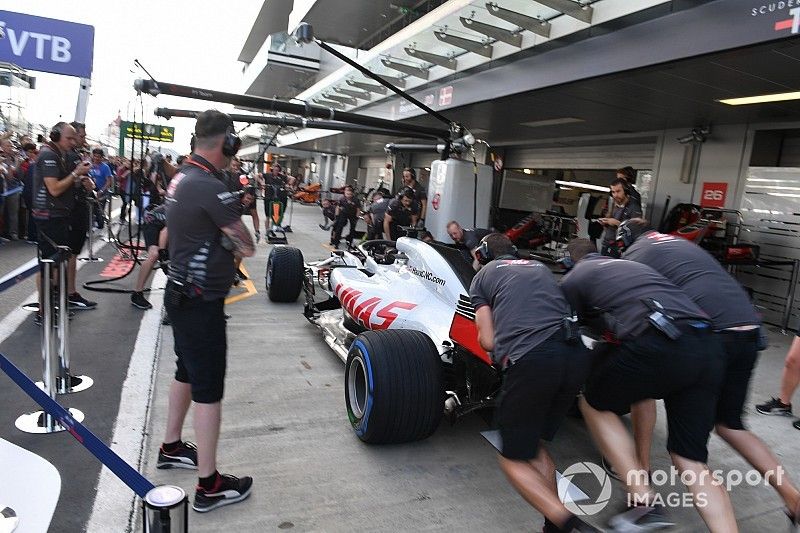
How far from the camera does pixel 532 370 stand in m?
2.34

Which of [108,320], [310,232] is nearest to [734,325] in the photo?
[108,320]

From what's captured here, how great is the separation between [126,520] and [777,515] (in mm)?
A: 3271

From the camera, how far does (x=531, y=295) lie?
2.51 metres

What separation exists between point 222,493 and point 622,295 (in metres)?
2.14

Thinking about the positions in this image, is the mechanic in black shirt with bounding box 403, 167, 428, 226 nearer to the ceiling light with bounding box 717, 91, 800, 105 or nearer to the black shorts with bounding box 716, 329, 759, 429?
the ceiling light with bounding box 717, 91, 800, 105

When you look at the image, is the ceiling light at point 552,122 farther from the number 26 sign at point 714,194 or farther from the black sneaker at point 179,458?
the black sneaker at point 179,458

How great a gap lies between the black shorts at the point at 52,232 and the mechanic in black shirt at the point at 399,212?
185 inches

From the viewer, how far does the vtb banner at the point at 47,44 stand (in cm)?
816

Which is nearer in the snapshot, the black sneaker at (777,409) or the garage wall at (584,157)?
the black sneaker at (777,409)

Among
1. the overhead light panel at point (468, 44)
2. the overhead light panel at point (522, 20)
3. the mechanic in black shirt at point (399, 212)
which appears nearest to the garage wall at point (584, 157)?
the overhead light panel at point (468, 44)

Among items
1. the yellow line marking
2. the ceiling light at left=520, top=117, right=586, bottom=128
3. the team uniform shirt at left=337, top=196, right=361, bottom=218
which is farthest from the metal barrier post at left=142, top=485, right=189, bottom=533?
the team uniform shirt at left=337, top=196, right=361, bottom=218

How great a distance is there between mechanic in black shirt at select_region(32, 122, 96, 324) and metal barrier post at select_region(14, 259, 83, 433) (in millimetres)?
1671

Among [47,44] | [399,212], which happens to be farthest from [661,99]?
[47,44]

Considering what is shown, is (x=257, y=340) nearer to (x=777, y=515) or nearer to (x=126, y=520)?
(x=126, y=520)
